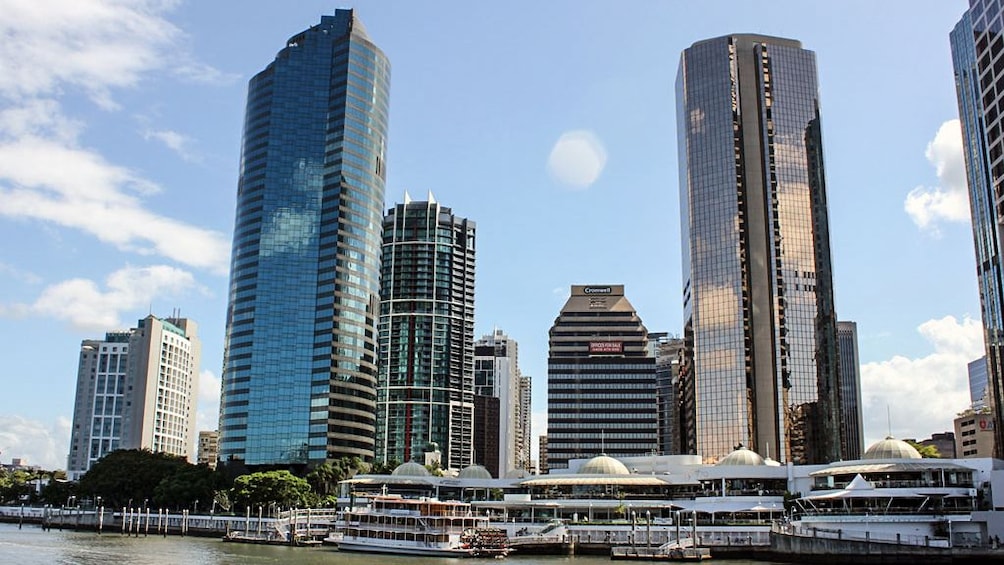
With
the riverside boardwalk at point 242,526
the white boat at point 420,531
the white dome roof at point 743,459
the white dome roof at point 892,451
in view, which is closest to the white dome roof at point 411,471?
the riverside boardwalk at point 242,526

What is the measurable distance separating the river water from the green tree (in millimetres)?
24063

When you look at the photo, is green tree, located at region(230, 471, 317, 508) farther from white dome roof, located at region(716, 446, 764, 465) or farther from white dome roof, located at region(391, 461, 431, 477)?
white dome roof, located at region(716, 446, 764, 465)

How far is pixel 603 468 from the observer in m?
165

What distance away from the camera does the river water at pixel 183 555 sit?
11138cm

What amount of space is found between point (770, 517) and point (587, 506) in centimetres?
3018

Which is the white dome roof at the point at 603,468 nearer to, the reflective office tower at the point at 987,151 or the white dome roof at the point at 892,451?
the white dome roof at the point at 892,451

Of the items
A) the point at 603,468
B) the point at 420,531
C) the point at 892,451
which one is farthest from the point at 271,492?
the point at 892,451

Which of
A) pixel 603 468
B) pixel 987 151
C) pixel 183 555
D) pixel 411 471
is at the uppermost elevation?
pixel 987 151

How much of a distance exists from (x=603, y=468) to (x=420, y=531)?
47478mm

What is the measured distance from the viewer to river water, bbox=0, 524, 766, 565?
4385 inches

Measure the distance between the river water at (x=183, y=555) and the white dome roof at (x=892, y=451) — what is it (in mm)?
35461

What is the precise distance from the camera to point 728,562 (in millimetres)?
119500

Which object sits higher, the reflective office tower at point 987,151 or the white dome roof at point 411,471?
the reflective office tower at point 987,151

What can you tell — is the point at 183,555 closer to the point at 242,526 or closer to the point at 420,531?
the point at 420,531
